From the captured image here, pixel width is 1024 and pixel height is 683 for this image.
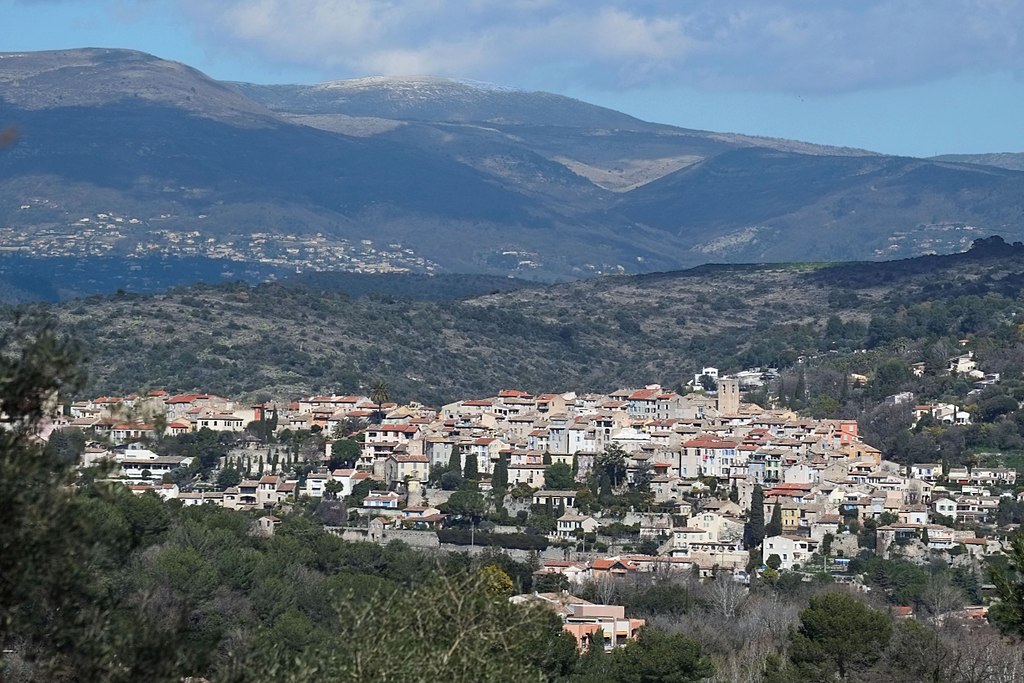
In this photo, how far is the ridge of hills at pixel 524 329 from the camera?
357 feet

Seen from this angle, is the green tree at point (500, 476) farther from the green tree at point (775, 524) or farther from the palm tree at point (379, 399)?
the palm tree at point (379, 399)

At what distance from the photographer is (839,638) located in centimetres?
4166

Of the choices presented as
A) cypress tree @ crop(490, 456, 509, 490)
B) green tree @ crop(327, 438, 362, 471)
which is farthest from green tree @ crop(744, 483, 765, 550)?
green tree @ crop(327, 438, 362, 471)

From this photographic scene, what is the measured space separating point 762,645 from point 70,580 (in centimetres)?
3236

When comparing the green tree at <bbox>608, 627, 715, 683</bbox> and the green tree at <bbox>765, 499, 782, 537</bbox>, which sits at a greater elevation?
the green tree at <bbox>765, 499, 782, 537</bbox>

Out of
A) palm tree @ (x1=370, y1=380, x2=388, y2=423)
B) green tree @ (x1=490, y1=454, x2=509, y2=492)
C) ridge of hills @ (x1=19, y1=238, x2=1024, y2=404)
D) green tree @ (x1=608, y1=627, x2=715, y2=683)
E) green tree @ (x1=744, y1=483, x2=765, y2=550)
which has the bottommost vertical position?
green tree @ (x1=608, y1=627, x2=715, y2=683)

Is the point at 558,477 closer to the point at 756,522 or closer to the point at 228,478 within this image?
the point at 756,522

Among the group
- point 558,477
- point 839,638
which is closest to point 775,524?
point 558,477

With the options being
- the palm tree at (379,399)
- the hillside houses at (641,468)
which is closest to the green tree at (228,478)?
the hillside houses at (641,468)

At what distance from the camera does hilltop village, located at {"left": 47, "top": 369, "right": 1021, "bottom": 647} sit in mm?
62156

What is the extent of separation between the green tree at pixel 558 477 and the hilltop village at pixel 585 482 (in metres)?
0.07

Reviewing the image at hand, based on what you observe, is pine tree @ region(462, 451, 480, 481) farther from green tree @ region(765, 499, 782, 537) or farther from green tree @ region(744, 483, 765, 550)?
green tree @ region(765, 499, 782, 537)

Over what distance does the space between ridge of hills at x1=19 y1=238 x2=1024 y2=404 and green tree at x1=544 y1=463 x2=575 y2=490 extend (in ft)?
99.4

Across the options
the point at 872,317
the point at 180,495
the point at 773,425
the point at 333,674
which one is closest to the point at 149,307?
the point at 872,317
